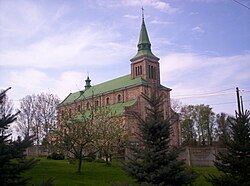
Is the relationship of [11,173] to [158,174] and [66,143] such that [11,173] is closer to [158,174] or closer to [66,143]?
[158,174]

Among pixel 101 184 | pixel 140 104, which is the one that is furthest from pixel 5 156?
pixel 140 104

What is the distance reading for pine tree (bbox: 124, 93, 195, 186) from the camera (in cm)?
945

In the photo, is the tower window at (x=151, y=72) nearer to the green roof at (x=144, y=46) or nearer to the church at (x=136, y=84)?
the church at (x=136, y=84)

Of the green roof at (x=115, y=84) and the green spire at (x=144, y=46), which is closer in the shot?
the green roof at (x=115, y=84)

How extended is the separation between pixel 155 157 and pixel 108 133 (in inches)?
822

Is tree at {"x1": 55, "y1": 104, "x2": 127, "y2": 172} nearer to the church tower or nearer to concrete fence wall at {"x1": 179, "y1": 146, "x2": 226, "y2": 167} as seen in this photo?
concrete fence wall at {"x1": 179, "y1": 146, "x2": 226, "y2": 167}

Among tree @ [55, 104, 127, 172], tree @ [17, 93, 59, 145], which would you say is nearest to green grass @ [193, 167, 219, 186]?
tree @ [55, 104, 127, 172]

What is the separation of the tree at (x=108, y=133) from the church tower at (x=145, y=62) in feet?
89.5

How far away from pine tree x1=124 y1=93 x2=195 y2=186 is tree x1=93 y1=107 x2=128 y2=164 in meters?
16.3

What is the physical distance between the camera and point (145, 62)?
2367 inches

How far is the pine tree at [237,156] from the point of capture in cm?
1115

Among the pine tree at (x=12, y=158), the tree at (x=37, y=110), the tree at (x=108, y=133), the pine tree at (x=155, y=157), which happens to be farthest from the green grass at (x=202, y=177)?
the tree at (x=37, y=110)

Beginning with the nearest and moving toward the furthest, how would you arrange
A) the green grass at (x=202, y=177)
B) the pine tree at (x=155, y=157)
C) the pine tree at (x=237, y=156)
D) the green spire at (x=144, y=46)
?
the pine tree at (x=155, y=157)
the pine tree at (x=237, y=156)
the green grass at (x=202, y=177)
the green spire at (x=144, y=46)

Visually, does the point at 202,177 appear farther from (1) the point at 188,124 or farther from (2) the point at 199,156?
(1) the point at 188,124
